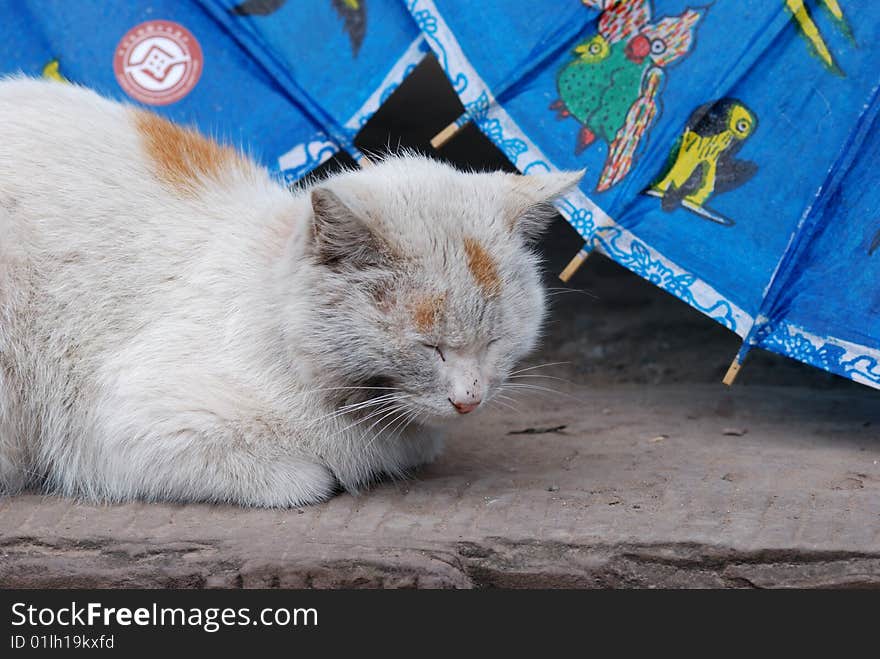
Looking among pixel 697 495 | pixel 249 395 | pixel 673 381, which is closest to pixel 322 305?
pixel 249 395

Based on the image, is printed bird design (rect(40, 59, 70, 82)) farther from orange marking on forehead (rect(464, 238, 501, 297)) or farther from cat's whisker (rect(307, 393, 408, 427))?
orange marking on forehead (rect(464, 238, 501, 297))

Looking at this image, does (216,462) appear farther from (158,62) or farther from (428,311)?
(158,62)

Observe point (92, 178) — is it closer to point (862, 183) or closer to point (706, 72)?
point (706, 72)

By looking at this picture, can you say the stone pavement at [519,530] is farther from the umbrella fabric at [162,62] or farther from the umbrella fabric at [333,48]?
the umbrella fabric at [162,62]

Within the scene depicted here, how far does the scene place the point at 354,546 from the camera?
3564mm

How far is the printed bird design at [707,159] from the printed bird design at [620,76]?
0.53ft

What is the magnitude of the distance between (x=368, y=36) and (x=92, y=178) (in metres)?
1.42

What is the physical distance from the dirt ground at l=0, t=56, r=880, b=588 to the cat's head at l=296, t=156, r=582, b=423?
44 centimetres

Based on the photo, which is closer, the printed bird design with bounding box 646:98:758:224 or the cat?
the cat

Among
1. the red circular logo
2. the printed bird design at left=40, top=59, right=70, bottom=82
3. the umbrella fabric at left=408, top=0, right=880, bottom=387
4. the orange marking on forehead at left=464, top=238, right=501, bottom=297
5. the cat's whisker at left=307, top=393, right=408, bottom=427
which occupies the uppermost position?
the umbrella fabric at left=408, top=0, right=880, bottom=387

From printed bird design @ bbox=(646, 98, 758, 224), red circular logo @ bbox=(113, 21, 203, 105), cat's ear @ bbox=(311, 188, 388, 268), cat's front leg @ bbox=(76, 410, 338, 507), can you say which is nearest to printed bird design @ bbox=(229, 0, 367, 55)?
red circular logo @ bbox=(113, 21, 203, 105)

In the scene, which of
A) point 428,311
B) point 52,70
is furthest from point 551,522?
point 52,70

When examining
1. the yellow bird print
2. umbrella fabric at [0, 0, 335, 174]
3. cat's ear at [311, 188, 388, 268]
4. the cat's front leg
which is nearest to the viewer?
cat's ear at [311, 188, 388, 268]

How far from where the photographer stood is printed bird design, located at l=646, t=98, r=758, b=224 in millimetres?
4566
